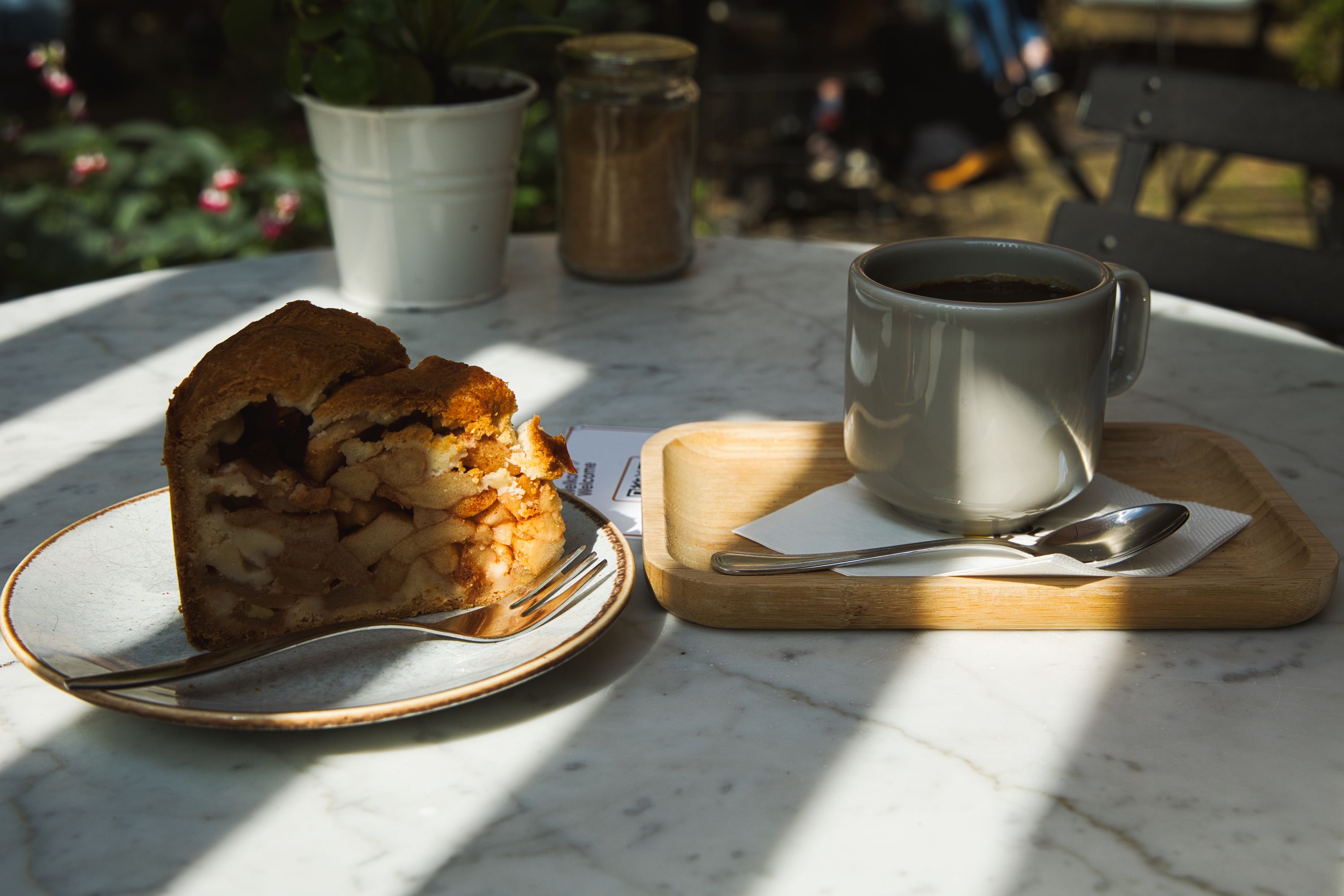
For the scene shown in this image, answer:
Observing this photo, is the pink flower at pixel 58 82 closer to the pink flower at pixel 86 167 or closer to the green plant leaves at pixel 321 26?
the pink flower at pixel 86 167

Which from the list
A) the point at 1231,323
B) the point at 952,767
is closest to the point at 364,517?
the point at 952,767

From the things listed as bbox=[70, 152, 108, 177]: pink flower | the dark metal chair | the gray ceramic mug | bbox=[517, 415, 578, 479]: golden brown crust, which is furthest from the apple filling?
bbox=[70, 152, 108, 177]: pink flower

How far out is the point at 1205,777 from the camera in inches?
25.0

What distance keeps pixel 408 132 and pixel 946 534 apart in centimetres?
72

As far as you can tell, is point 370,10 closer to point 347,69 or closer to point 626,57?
point 347,69

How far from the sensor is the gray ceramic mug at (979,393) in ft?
2.49

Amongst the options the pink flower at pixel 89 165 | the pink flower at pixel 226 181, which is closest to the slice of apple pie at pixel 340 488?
the pink flower at pixel 226 181

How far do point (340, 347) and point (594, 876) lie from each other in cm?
38

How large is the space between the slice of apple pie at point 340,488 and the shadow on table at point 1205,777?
13.9 inches

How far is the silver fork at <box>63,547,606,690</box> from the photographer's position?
2.11ft

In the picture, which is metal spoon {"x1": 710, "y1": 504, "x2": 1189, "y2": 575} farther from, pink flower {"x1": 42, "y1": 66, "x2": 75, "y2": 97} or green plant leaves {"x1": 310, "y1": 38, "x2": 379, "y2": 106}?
pink flower {"x1": 42, "y1": 66, "x2": 75, "y2": 97}

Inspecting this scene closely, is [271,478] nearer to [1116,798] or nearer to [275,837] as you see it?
[275,837]

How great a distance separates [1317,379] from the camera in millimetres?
1177

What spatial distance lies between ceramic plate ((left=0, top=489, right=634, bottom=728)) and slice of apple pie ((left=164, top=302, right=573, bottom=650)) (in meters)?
0.04
